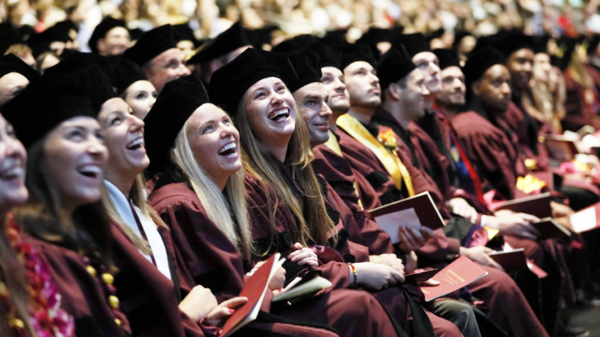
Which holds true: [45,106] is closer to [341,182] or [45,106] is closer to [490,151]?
[341,182]

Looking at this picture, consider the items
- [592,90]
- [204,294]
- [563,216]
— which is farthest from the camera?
[592,90]

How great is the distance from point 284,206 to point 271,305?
629 mm

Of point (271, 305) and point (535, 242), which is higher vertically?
point (271, 305)

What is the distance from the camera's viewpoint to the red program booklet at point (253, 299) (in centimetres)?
275

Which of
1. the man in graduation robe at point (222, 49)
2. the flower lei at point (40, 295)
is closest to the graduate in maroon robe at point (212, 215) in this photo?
the flower lei at point (40, 295)

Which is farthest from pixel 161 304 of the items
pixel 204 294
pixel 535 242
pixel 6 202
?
pixel 535 242

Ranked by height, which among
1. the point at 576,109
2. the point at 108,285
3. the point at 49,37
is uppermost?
the point at 49,37

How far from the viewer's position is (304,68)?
444cm

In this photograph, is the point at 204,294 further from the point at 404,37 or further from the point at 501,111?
the point at 501,111

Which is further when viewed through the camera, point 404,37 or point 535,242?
point 404,37

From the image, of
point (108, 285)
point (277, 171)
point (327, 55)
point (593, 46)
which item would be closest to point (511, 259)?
point (327, 55)

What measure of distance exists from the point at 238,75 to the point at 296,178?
1.83 ft

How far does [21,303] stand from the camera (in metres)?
2.09

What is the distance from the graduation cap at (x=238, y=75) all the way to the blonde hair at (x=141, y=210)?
3.05ft
